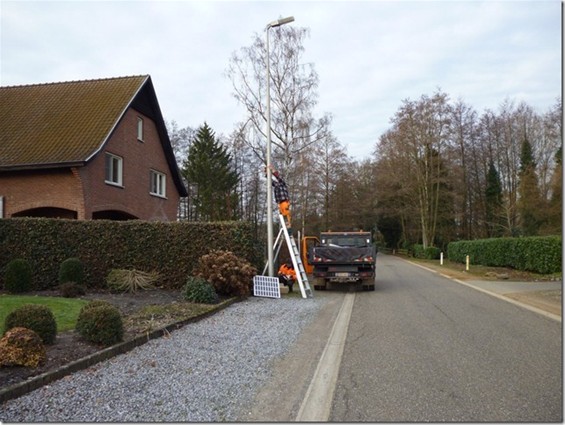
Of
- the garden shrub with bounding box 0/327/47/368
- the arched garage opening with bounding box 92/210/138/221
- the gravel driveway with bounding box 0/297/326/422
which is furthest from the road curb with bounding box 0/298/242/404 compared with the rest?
the arched garage opening with bounding box 92/210/138/221

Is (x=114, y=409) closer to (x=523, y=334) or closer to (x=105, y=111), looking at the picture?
(x=523, y=334)

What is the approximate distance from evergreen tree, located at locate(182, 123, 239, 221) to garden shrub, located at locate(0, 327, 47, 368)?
40607 mm

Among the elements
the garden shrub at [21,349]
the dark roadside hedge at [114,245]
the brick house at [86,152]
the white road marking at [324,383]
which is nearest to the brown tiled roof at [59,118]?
the brick house at [86,152]

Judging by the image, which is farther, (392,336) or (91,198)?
(91,198)

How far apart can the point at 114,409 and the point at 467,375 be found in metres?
4.05

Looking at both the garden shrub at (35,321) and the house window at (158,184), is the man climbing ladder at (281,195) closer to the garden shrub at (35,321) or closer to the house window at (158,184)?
the house window at (158,184)

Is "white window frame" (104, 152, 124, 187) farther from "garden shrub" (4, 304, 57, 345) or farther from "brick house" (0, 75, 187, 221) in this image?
"garden shrub" (4, 304, 57, 345)

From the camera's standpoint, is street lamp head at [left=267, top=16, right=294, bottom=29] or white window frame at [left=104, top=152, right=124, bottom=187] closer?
street lamp head at [left=267, top=16, right=294, bottom=29]

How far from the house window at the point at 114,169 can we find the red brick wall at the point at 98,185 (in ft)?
0.81

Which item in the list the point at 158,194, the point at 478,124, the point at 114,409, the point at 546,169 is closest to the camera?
the point at 114,409

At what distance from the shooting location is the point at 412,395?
5109 mm

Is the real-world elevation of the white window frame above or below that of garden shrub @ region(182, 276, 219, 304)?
above

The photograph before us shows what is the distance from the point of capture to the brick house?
19.1 metres

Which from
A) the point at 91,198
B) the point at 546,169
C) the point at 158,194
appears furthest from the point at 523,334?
the point at 546,169
